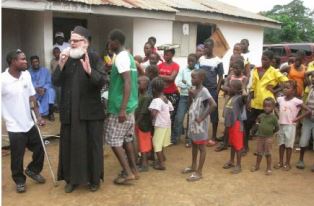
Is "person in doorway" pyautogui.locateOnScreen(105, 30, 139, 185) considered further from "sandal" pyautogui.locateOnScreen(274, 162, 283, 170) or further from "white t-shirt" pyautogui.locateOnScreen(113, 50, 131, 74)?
"sandal" pyautogui.locateOnScreen(274, 162, 283, 170)

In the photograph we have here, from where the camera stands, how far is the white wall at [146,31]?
1034 cm

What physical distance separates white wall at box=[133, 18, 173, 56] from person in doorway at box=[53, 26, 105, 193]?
597 centimetres

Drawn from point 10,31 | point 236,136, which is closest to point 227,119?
point 236,136

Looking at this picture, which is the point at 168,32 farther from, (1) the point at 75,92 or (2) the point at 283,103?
(1) the point at 75,92

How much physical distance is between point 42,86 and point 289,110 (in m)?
4.87

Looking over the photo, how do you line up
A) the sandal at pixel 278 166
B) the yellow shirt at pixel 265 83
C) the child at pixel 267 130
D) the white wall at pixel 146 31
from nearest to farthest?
the child at pixel 267 130, the sandal at pixel 278 166, the yellow shirt at pixel 265 83, the white wall at pixel 146 31

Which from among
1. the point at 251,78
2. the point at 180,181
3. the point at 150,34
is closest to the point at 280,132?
the point at 251,78

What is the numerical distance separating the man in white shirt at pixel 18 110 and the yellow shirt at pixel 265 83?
3.31 metres

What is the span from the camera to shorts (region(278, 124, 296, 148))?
18.1 feet

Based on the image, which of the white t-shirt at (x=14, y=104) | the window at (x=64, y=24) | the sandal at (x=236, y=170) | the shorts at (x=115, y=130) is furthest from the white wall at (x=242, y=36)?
the white t-shirt at (x=14, y=104)

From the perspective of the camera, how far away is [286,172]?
548 cm

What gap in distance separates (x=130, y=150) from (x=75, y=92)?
104 centimetres

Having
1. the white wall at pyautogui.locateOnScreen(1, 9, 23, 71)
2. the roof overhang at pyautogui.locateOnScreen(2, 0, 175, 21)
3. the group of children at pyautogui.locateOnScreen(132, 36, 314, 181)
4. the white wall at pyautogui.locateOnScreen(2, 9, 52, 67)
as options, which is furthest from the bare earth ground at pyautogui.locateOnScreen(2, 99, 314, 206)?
the white wall at pyautogui.locateOnScreen(1, 9, 23, 71)

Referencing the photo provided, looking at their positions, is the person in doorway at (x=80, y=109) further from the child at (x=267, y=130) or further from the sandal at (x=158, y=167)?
the child at (x=267, y=130)
